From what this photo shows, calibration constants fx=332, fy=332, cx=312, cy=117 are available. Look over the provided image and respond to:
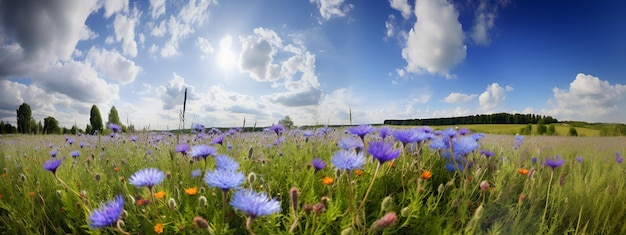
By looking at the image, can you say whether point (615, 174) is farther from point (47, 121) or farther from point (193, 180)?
point (47, 121)

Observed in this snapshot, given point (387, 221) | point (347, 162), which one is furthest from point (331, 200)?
point (387, 221)

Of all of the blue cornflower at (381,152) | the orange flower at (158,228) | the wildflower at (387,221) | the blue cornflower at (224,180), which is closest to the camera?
the wildflower at (387,221)

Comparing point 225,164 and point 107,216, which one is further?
point 225,164

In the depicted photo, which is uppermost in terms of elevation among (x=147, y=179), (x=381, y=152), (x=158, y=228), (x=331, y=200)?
(x=381, y=152)

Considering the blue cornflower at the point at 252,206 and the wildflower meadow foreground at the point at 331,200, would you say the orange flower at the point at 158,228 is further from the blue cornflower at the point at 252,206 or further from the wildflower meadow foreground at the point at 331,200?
the blue cornflower at the point at 252,206

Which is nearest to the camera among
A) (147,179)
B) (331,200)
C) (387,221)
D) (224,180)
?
(387,221)

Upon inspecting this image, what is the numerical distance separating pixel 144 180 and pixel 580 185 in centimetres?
272

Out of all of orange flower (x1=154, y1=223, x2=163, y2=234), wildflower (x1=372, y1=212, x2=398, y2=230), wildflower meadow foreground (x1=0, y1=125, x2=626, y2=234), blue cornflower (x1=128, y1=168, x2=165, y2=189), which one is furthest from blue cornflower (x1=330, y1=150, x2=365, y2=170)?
orange flower (x1=154, y1=223, x2=163, y2=234)

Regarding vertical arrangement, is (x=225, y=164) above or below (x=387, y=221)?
above

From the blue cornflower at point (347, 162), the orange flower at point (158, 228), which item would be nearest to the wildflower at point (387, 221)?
the blue cornflower at point (347, 162)

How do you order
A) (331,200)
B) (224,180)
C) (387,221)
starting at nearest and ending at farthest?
(387,221) → (224,180) → (331,200)

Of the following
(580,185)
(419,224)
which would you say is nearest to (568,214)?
(580,185)

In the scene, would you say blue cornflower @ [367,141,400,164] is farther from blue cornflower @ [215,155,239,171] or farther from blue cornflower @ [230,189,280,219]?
blue cornflower @ [215,155,239,171]

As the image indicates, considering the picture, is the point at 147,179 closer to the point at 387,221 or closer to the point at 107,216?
the point at 107,216
